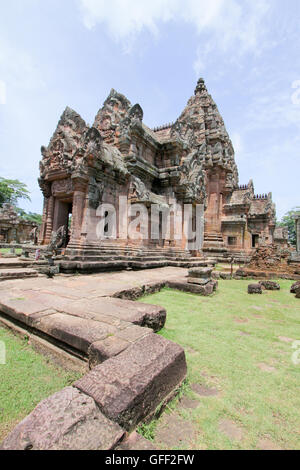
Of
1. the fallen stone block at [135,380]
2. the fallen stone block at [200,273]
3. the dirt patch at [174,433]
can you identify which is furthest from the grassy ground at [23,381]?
the fallen stone block at [200,273]

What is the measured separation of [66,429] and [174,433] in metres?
0.71

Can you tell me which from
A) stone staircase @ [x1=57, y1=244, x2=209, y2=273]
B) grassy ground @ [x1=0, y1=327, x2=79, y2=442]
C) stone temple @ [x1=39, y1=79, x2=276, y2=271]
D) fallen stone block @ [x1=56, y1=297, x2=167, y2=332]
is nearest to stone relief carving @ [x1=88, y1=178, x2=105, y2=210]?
stone temple @ [x1=39, y1=79, x2=276, y2=271]

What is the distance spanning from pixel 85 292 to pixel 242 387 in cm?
303

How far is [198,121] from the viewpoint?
59.3 ft

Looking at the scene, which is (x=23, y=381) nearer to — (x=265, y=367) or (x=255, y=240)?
(x=265, y=367)

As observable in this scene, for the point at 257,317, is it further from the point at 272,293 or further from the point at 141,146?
the point at 141,146

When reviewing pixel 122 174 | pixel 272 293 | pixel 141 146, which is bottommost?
pixel 272 293

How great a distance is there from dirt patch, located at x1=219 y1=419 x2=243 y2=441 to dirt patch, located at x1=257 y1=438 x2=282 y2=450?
0.11 m

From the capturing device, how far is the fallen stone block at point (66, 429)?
3.79ft

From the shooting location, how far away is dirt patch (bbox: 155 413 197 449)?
1.39 m

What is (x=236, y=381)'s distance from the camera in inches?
79.2

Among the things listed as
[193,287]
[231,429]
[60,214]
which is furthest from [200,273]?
[60,214]

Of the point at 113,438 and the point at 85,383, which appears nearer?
the point at 113,438
